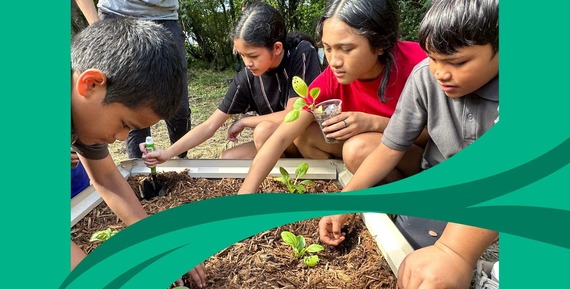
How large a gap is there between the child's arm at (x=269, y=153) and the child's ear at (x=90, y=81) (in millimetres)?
724

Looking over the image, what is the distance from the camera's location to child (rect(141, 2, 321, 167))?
202 cm

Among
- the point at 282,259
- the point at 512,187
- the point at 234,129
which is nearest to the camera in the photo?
the point at 512,187

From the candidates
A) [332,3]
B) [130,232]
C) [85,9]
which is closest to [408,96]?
[332,3]

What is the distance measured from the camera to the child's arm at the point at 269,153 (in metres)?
1.65

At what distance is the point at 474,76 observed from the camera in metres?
1.14

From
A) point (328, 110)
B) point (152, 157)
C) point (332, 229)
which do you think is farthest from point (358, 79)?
point (152, 157)

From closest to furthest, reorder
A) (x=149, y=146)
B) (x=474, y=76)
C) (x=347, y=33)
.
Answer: (x=474, y=76), (x=347, y=33), (x=149, y=146)

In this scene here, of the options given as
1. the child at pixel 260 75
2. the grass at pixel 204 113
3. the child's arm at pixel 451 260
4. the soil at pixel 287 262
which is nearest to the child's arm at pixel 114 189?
the soil at pixel 287 262

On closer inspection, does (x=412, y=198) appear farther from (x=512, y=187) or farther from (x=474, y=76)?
(x=474, y=76)

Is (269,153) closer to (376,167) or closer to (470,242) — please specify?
(376,167)

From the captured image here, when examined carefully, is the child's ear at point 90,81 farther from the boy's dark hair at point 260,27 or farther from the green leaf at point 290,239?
the boy's dark hair at point 260,27

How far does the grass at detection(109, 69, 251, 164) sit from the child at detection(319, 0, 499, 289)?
1.49 metres

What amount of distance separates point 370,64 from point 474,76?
568 mm

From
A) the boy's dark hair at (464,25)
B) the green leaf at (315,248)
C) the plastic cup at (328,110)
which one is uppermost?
the boy's dark hair at (464,25)
